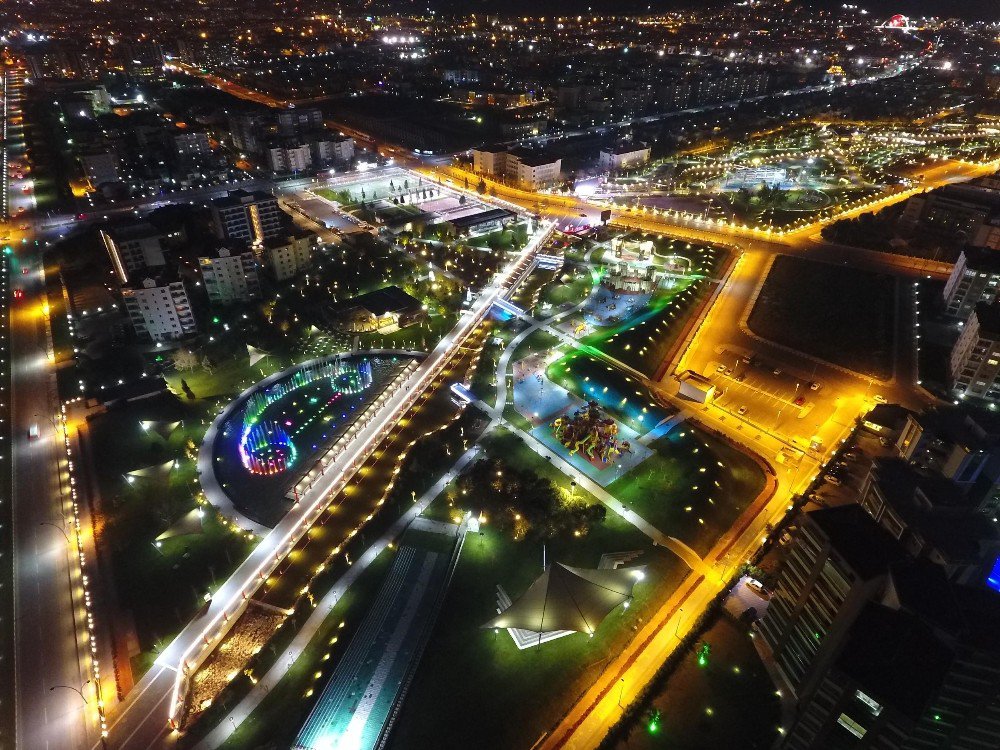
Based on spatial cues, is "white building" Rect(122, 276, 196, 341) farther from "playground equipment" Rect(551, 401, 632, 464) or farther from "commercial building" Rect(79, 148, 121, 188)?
"commercial building" Rect(79, 148, 121, 188)

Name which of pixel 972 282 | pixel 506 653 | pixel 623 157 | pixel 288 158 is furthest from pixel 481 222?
pixel 506 653

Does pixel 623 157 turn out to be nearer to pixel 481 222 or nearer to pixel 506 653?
pixel 481 222

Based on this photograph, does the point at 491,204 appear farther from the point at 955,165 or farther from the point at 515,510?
the point at 955,165

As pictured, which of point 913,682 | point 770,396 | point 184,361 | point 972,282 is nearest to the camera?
point 913,682

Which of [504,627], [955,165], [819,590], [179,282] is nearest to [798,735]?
[819,590]

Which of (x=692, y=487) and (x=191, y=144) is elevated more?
(x=191, y=144)

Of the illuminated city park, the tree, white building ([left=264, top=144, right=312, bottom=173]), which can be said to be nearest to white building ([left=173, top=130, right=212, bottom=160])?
the illuminated city park

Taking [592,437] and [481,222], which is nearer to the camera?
[592,437]

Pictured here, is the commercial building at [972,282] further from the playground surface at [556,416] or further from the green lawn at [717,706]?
the green lawn at [717,706]
